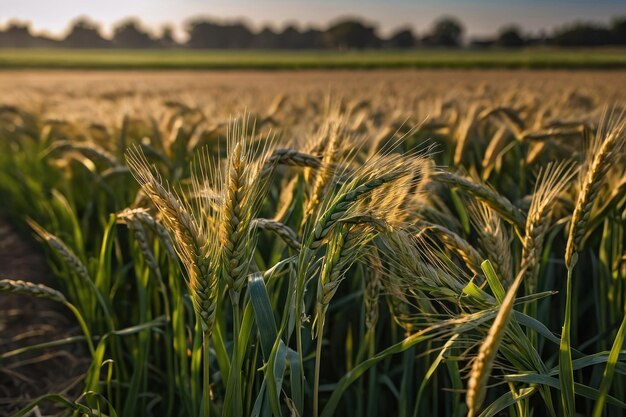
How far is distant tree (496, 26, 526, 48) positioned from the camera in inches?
3674

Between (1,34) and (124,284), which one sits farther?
(1,34)

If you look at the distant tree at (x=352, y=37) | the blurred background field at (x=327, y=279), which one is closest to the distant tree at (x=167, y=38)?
the distant tree at (x=352, y=37)

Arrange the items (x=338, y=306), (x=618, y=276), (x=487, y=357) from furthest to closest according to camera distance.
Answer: (x=338, y=306)
(x=618, y=276)
(x=487, y=357)

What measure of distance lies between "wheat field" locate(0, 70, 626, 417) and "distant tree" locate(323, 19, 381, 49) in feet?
337

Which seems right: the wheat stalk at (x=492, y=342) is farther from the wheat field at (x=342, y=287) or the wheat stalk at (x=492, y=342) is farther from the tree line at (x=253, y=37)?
the tree line at (x=253, y=37)

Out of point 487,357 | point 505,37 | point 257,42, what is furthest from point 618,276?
point 257,42

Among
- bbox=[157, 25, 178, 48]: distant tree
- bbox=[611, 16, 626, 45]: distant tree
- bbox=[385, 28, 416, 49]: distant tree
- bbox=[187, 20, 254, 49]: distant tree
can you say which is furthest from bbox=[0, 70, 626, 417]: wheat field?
bbox=[157, 25, 178, 48]: distant tree

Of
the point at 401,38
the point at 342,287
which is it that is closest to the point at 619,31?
the point at 401,38

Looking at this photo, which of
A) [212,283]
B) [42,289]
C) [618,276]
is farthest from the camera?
[618,276]

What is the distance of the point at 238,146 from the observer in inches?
47.9

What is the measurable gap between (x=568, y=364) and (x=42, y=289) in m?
1.26

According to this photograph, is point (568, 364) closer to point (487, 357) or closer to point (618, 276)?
point (487, 357)

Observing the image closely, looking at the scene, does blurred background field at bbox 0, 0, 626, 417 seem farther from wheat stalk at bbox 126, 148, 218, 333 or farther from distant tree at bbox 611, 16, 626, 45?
distant tree at bbox 611, 16, 626, 45

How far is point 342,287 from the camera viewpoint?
2428mm
